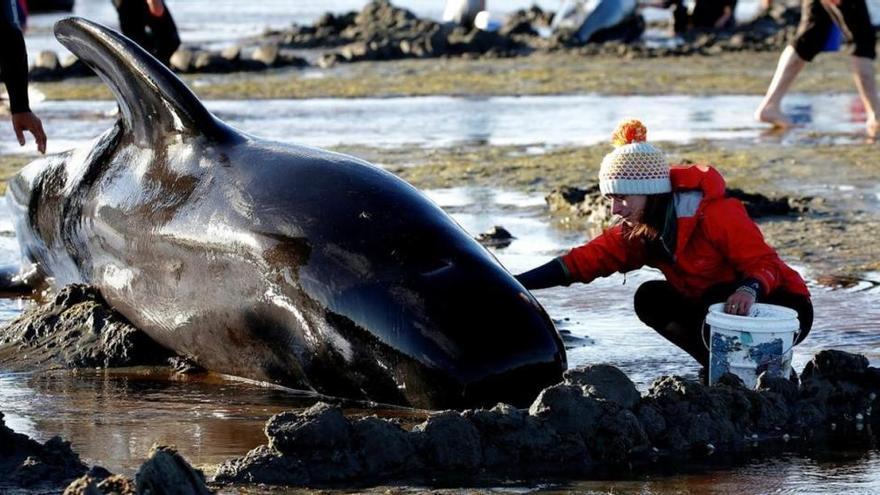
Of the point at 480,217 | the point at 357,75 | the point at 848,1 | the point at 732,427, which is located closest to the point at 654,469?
the point at 732,427

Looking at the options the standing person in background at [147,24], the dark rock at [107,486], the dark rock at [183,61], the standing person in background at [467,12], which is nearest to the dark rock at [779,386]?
the dark rock at [107,486]

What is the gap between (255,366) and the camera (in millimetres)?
7531

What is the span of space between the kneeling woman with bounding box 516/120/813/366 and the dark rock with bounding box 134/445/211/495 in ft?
8.88

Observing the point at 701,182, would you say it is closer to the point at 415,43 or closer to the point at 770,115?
the point at 770,115

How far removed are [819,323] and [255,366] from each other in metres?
2.92

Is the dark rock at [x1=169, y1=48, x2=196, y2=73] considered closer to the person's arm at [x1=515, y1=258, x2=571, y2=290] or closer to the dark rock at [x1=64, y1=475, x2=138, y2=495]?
the person's arm at [x1=515, y1=258, x2=571, y2=290]

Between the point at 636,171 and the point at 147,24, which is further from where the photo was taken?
the point at 147,24

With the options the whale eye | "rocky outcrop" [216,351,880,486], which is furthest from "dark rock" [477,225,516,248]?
"rocky outcrop" [216,351,880,486]

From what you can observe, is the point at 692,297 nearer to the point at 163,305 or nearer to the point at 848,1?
the point at 163,305

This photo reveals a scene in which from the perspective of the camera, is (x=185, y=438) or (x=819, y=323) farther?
(x=819, y=323)

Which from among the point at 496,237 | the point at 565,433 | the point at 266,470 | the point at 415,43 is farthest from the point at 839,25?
the point at 415,43

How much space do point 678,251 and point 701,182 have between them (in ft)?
1.29

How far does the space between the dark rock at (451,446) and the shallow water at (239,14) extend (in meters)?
24.3

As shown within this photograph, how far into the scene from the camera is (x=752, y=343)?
22.2ft
